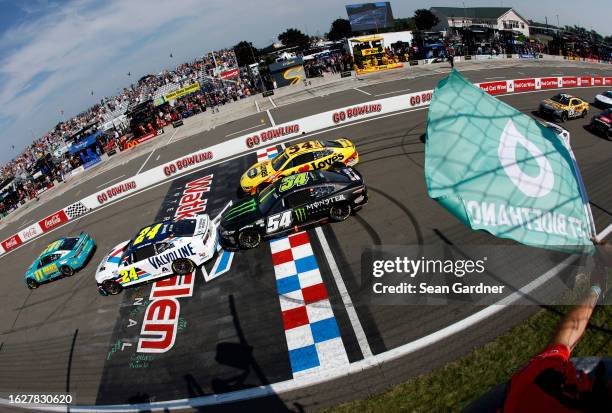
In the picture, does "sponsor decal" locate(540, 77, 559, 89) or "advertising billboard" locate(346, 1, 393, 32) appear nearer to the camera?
"sponsor decal" locate(540, 77, 559, 89)

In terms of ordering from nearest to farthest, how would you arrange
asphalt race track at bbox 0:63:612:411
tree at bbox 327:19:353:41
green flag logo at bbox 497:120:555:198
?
green flag logo at bbox 497:120:555:198, asphalt race track at bbox 0:63:612:411, tree at bbox 327:19:353:41

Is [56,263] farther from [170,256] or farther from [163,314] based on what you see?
[163,314]

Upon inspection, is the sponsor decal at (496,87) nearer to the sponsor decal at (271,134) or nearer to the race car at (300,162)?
the sponsor decal at (271,134)

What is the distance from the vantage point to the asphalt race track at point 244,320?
7.53 metres

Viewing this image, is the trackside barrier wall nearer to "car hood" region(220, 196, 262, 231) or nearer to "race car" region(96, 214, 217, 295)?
"race car" region(96, 214, 217, 295)

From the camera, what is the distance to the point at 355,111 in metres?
22.8

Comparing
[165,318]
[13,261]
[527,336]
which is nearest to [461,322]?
[527,336]

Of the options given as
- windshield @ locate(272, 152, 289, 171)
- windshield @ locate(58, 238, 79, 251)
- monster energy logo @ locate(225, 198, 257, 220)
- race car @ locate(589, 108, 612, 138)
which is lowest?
race car @ locate(589, 108, 612, 138)

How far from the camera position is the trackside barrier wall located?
62.6ft

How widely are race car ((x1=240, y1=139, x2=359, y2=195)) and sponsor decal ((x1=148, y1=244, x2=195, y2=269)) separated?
4.45m

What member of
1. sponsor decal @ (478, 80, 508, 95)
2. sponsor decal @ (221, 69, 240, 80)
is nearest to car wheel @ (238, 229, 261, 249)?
sponsor decal @ (478, 80, 508, 95)

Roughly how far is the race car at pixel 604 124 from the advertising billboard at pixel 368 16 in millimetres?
44618

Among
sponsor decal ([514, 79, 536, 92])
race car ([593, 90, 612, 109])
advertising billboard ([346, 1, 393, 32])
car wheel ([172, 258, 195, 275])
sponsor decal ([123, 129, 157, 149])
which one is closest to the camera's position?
car wheel ([172, 258, 195, 275])

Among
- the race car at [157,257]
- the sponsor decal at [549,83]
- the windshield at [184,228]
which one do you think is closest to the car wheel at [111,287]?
the race car at [157,257]
